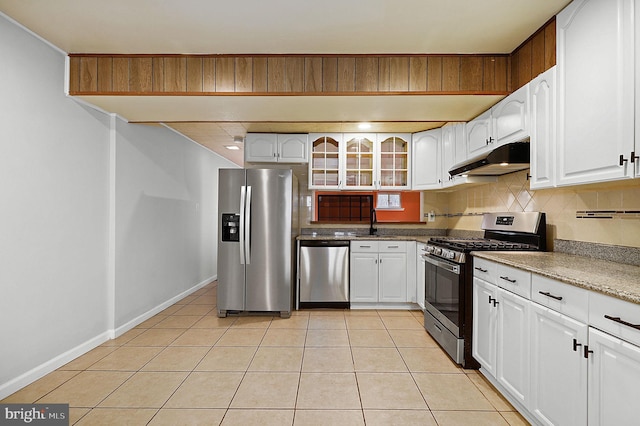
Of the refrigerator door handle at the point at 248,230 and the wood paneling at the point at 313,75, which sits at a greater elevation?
the wood paneling at the point at 313,75

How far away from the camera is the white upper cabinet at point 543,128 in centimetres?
216

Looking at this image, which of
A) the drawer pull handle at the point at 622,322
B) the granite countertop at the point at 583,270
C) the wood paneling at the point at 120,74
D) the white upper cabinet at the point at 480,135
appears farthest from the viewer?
the white upper cabinet at the point at 480,135

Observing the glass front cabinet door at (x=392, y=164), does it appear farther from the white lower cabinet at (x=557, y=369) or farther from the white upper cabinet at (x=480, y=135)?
the white lower cabinet at (x=557, y=369)

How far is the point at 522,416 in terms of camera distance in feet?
6.63

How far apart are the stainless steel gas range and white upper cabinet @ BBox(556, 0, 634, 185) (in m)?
0.75

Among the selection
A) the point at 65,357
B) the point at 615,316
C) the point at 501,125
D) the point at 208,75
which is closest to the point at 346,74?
the point at 208,75

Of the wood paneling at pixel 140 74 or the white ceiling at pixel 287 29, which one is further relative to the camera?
the wood paneling at pixel 140 74

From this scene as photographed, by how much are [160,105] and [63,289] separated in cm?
169

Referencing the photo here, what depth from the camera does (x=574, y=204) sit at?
2.41 meters

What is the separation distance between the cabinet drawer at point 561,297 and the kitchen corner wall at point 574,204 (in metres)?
0.71

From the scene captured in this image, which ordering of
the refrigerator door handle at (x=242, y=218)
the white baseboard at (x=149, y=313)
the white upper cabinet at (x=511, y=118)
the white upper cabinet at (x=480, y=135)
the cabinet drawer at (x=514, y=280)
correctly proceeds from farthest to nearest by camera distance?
the refrigerator door handle at (x=242, y=218), the white baseboard at (x=149, y=313), the white upper cabinet at (x=480, y=135), the white upper cabinet at (x=511, y=118), the cabinet drawer at (x=514, y=280)

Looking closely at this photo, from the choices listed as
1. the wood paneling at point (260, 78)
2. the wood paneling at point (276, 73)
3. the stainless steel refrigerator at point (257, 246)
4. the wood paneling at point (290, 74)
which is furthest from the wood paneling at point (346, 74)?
the stainless steel refrigerator at point (257, 246)

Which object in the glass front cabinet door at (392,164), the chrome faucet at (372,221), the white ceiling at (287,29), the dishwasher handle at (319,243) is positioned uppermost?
the white ceiling at (287,29)

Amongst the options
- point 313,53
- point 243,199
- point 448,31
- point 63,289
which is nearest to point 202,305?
point 243,199
